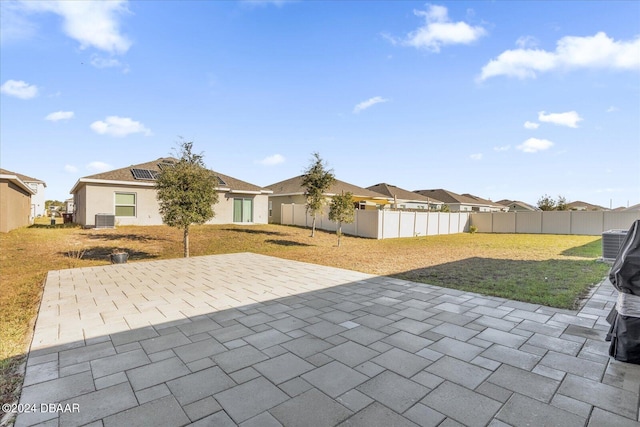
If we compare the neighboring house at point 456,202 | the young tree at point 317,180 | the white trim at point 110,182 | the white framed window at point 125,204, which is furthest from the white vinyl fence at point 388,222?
the neighboring house at point 456,202

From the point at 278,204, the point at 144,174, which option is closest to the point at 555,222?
the point at 278,204

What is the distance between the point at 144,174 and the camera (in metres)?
17.4

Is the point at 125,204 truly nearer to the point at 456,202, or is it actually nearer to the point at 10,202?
the point at 10,202

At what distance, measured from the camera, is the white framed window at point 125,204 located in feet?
54.0

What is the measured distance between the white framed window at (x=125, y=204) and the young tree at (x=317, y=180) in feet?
33.3

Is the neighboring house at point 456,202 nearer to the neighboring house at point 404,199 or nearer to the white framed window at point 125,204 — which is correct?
the neighboring house at point 404,199

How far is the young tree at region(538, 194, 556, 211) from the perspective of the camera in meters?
29.0

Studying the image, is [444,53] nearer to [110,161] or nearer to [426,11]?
[426,11]

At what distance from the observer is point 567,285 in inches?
236

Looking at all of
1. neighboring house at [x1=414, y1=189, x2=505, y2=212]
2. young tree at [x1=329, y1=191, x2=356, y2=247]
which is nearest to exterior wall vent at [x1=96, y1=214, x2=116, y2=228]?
young tree at [x1=329, y1=191, x2=356, y2=247]

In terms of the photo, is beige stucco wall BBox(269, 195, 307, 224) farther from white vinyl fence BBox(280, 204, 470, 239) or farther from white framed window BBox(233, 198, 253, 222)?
white framed window BBox(233, 198, 253, 222)

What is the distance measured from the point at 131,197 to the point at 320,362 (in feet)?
58.4

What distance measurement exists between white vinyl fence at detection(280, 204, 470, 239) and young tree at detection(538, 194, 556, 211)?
1138 centimetres

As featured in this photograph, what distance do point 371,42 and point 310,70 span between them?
309cm
